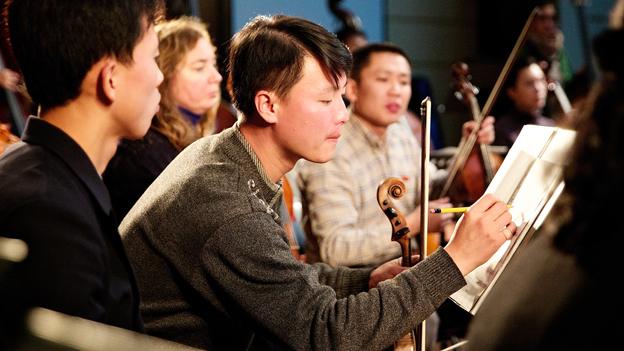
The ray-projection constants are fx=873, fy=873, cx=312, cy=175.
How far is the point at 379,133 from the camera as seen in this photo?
335 cm

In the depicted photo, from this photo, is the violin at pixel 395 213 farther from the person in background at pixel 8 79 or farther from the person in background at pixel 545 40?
the person in background at pixel 545 40

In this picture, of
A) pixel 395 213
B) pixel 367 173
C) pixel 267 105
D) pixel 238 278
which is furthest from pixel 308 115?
pixel 367 173

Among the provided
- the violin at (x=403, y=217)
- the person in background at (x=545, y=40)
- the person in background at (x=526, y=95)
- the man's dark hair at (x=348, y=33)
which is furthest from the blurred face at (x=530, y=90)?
the violin at (x=403, y=217)

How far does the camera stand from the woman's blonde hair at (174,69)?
9.61 feet

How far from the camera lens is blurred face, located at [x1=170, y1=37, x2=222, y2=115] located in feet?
10.2

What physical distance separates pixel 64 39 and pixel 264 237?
0.53m

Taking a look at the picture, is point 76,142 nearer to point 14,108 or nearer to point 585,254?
point 585,254

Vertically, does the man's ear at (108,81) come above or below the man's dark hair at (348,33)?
above

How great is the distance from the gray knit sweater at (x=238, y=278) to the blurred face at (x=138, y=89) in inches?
11.4

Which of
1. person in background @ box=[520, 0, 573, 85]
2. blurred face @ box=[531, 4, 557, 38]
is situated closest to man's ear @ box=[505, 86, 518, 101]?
person in background @ box=[520, 0, 573, 85]

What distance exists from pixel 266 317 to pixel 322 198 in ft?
4.33

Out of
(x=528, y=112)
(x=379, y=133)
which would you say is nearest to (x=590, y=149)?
(x=379, y=133)

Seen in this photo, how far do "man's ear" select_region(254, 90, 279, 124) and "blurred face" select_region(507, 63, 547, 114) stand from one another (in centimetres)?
363

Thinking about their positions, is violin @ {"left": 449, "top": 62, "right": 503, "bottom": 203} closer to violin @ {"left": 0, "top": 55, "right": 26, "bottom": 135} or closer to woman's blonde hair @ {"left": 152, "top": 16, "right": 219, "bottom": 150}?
woman's blonde hair @ {"left": 152, "top": 16, "right": 219, "bottom": 150}
